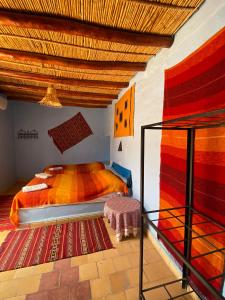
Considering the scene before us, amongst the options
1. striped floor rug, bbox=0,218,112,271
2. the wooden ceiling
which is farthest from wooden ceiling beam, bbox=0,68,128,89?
striped floor rug, bbox=0,218,112,271

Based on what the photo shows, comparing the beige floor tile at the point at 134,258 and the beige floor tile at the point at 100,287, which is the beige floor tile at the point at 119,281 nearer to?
the beige floor tile at the point at 100,287

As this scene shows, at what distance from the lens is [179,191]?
5.07 ft

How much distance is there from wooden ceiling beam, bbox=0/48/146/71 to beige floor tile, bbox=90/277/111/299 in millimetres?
2386

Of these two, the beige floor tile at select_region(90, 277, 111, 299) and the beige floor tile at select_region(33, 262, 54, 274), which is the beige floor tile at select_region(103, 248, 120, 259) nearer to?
the beige floor tile at select_region(90, 277, 111, 299)

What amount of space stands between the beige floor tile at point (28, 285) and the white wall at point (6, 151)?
2959 millimetres

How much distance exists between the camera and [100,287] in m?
1.54

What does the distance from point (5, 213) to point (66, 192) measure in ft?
4.29

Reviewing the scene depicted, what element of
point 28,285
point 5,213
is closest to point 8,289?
point 28,285

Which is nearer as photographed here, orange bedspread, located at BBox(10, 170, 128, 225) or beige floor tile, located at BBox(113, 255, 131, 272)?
beige floor tile, located at BBox(113, 255, 131, 272)

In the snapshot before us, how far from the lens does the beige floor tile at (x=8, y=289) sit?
57.9 inches

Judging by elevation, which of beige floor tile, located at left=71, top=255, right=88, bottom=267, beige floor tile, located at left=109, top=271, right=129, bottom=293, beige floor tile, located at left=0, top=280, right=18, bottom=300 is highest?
beige floor tile, located at left=109, top=271, right=129, bottom=293

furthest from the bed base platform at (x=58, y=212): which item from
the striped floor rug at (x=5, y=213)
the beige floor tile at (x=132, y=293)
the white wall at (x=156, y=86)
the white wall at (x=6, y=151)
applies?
the white wall at (x=6, y=151)

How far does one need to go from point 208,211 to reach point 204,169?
0.31 meters

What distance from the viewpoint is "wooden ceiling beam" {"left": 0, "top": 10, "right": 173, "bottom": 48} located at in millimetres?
1361
